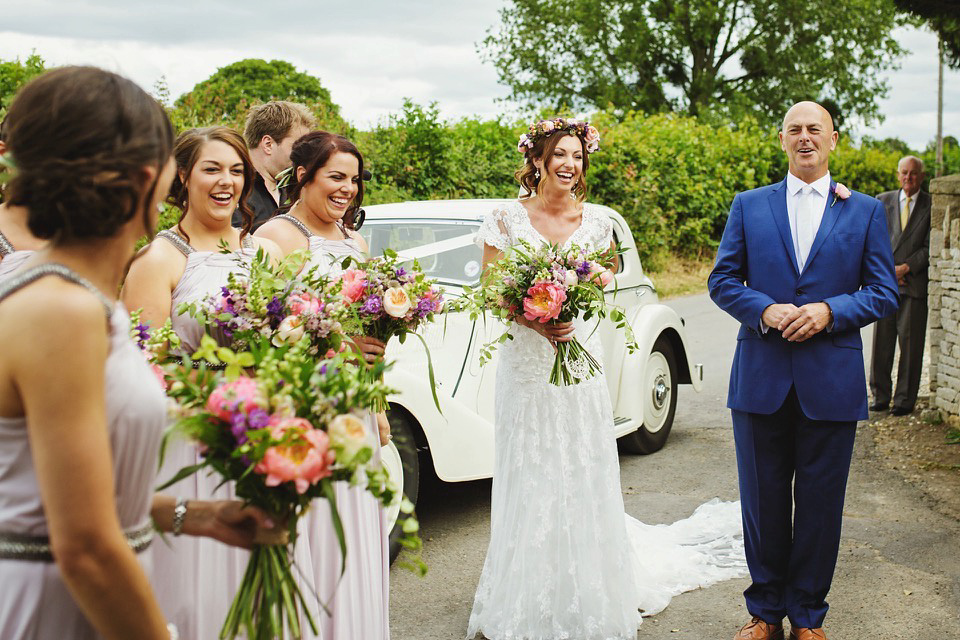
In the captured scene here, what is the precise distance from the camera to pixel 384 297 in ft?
11.2

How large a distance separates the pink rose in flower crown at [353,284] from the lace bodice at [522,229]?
135 centimetres

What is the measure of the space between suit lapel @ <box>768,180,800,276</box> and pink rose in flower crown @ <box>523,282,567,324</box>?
108 cm

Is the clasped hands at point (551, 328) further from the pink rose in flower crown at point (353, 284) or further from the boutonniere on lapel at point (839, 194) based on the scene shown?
the boutonniere on lapel at point (839, 194)

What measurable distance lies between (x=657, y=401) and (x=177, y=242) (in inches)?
198

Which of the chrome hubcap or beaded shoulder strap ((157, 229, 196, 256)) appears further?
the chrome hubcap

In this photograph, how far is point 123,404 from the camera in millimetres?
1616

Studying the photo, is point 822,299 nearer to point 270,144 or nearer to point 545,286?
point 545,286

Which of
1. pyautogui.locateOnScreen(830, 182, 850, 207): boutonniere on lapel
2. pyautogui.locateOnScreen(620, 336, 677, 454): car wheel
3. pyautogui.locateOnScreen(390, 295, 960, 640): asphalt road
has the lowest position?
pyautogui.locateOnScreen(390, 295, 960, 640): asphalt road

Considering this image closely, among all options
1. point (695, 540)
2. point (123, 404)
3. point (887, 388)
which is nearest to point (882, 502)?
point (695, 540)

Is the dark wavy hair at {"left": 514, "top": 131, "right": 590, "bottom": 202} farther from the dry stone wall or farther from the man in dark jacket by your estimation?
the dry stone wall

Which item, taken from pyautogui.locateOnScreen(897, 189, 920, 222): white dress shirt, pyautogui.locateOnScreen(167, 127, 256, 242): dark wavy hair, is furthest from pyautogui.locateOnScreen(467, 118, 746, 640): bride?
pyautogui.locateOnScreen(897, 189, 920, 222): white dress shirt

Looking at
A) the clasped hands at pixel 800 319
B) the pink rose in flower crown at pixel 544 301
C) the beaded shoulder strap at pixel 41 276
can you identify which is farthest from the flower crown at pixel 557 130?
the beaded shoulder strap at pixel 41 276

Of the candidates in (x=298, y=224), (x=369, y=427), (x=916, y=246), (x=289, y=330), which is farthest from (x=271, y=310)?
(x=916, y=246)

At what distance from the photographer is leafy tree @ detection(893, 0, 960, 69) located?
268 inches
